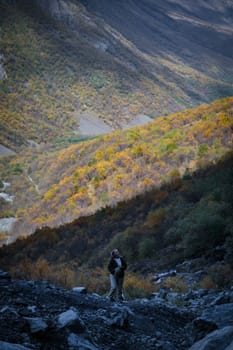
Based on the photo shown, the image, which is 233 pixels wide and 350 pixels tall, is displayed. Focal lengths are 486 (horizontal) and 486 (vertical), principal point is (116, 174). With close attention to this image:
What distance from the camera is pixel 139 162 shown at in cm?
4172

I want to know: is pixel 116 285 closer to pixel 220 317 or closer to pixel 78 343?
pixel 220 317

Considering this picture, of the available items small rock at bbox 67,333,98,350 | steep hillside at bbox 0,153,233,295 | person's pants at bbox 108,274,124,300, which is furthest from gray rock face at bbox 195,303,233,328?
steep hillside at bbox 0,153,233,295

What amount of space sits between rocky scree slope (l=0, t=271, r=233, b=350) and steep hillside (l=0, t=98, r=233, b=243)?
60.9 feet

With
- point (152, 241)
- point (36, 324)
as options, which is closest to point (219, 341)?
point (36, 324)

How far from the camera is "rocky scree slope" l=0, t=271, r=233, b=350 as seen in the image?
595 cm

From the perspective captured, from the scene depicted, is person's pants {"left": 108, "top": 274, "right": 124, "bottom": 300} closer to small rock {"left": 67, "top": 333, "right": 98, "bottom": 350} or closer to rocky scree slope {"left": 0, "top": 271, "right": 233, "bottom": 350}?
rocky scree slope {"left": 0, "top": 271, "right": 233, "bottom": 350}

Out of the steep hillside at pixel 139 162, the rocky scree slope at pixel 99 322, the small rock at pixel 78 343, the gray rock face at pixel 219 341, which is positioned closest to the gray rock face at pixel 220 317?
the rocky scree slope at pixel 99 322

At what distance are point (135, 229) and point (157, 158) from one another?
69.4 ft

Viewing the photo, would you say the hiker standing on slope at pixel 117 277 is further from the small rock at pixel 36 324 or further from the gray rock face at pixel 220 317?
the small rock at pixel 36 324

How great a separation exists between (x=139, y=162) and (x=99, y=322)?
113 ft

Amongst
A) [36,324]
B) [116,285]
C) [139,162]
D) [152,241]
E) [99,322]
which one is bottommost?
[139,162]

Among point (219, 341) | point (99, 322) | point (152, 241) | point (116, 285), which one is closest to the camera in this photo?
point (219, 341)

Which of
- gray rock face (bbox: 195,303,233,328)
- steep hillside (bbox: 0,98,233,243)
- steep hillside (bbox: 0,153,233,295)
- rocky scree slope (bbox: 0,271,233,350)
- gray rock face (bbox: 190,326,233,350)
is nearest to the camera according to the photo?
gray rock face (bbox: 190,326,233,350)

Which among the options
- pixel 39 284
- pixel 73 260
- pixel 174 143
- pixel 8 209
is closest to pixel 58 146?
pixel 8 209
